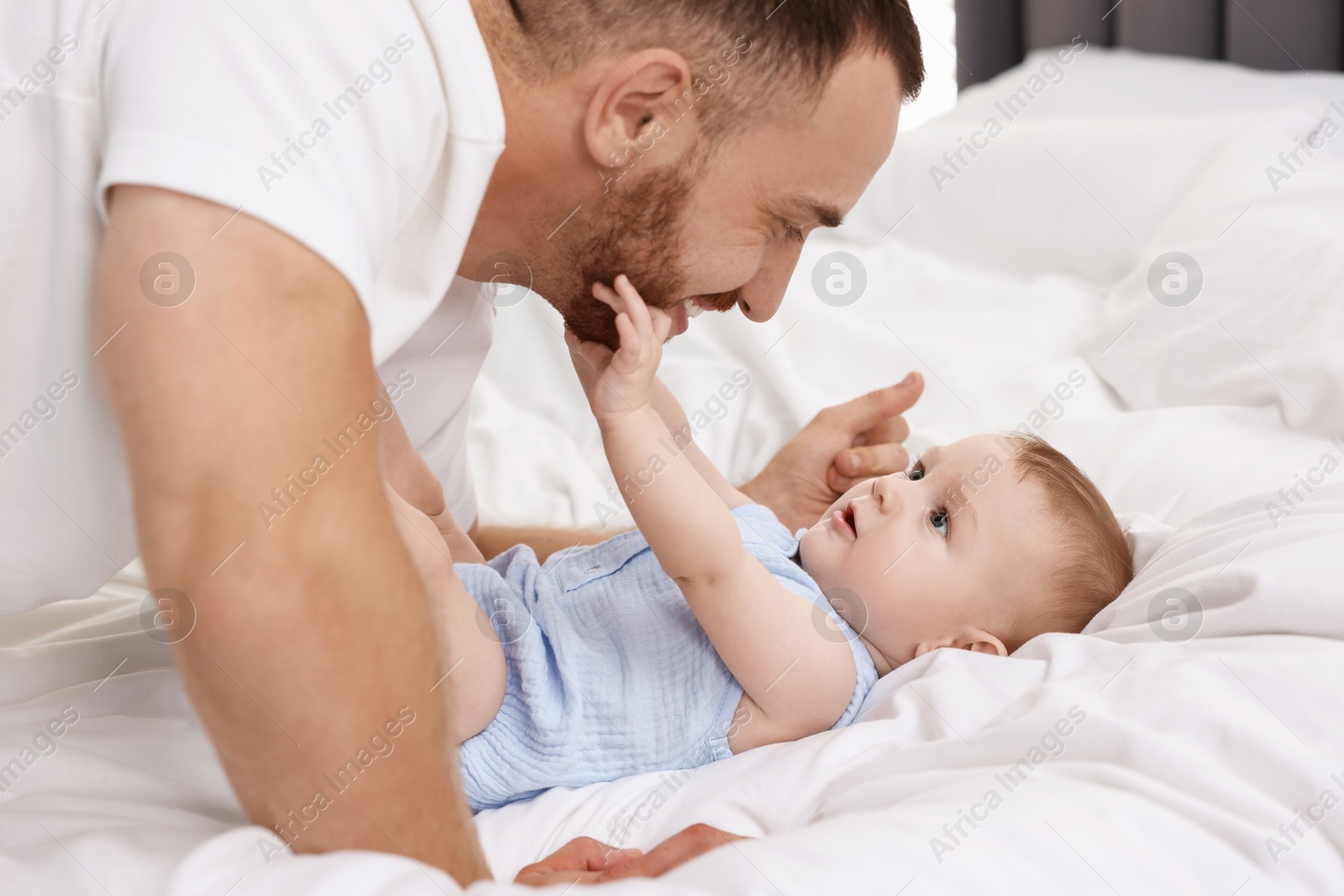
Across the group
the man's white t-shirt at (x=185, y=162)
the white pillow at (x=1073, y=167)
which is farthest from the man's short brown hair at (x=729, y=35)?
the white pillow at (x=1073, y=167)

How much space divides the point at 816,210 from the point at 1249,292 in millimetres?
775

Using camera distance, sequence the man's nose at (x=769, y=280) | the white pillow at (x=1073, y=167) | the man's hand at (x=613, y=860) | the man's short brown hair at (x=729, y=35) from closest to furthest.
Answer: the man's hand at (x=613, y=860) < the man's short brown hair at (x=729, y=35) < the man's nose at (x=769, y=280) < the white pillow at (x=1073, y=167)

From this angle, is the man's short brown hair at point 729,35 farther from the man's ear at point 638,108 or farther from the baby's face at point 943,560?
the baby's face at point 943,560

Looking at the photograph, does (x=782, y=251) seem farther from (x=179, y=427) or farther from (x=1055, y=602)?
(x=179, y=427)

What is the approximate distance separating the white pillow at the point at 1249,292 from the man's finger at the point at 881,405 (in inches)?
12.8

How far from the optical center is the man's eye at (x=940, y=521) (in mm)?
1232

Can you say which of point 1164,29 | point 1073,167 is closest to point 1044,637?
point 1073,167

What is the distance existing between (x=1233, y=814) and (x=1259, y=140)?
4.62ft

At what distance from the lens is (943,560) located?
1.21 metres

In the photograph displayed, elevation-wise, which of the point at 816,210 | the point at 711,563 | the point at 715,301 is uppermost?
the point at 816,210

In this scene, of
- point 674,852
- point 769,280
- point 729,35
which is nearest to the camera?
point 674,852

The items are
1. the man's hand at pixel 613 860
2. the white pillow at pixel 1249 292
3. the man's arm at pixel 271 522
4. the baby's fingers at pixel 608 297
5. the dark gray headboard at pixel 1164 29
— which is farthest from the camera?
the dark gray headboard at pixel 1164 29

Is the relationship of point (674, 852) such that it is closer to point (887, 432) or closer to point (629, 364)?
point (629, 364)

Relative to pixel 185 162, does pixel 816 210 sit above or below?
below
